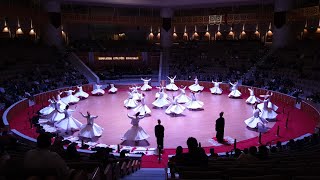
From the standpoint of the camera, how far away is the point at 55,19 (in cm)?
3509

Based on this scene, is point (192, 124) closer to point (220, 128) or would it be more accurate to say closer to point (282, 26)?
point (220, 128)

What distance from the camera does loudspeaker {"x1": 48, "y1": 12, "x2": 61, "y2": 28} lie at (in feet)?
115

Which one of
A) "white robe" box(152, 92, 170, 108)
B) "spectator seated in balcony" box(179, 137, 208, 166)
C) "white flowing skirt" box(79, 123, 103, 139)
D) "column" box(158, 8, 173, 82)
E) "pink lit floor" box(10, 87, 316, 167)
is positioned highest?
"column" box(158, 8, 173, 82)

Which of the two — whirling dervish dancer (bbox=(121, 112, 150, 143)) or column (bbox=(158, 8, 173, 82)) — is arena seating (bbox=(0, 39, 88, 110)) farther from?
column (bbox=(158, 8, 173, 82))

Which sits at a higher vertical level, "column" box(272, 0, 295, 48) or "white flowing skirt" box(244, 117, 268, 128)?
"column" box(272, 0, 295, 48)

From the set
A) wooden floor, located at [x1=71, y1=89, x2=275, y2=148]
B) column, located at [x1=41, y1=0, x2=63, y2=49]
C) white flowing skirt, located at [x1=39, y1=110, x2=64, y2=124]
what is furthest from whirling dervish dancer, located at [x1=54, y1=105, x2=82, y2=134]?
Answer: column, located at [x1=41, y1=0, x2=63, y2=49]

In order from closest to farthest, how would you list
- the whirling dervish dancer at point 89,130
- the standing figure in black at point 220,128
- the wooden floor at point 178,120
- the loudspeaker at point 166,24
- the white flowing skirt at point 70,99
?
1. the standing figure in black at point 220,128
2. the whirling dervish dancer at point 89,130
3. the wooden floor at point 178,120
4. the white flowing skirt at point 70,99
5. the loudspeaker at point 166,24

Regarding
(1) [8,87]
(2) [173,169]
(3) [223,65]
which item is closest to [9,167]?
(2) [173,169]

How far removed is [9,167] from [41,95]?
2101 centimetres

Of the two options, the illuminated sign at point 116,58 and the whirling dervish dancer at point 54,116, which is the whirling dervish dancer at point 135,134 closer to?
the whirling dervish dancer at point 54,116

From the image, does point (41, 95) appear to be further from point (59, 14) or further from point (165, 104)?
point (59, 14)

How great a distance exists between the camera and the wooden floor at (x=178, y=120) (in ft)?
49.9

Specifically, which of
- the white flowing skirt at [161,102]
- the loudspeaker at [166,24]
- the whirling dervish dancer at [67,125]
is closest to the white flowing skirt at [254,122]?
the white flowing skirt at [161,102]

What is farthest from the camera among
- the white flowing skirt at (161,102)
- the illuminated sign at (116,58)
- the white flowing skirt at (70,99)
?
the illuminated sign at (116,58)
